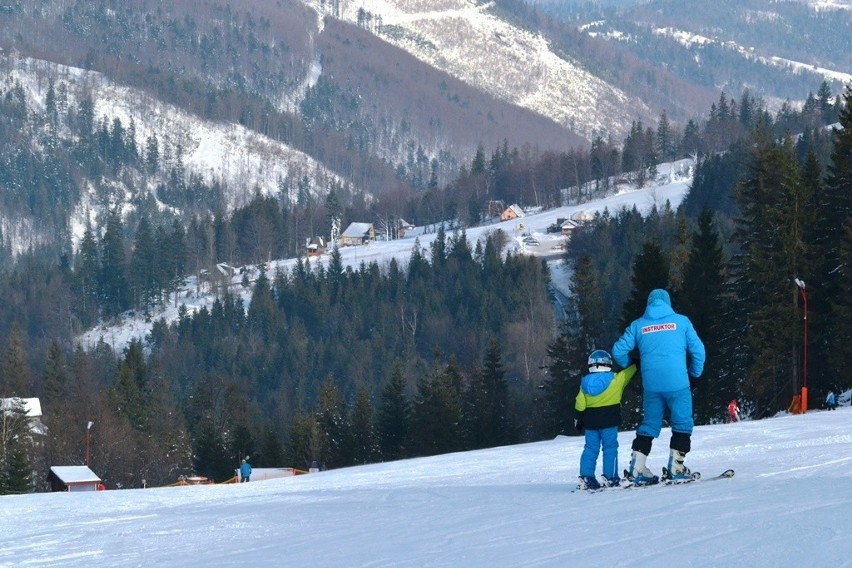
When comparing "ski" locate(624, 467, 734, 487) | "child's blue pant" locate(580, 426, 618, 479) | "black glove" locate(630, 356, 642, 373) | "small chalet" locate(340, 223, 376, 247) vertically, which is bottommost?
"ski" locate(624, 467, 734, 487)

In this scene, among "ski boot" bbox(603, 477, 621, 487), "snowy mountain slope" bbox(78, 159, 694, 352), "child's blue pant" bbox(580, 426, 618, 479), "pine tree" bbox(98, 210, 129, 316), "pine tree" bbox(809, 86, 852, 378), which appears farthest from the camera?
"pine tree" bbox(98, 210, 129, 316)

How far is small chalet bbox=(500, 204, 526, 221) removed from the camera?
169 meters

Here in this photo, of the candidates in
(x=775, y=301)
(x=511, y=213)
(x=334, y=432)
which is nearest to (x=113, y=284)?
(x=511, y=213)

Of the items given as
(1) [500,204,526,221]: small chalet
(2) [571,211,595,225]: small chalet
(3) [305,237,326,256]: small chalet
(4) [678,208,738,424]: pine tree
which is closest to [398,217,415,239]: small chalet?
(3) [305,237,326,256]: small chalet

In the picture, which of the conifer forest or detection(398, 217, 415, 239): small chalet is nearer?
the conifer forest

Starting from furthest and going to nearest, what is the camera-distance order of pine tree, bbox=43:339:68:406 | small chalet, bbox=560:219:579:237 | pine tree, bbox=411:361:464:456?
small chalet, bbox=560:219:579:237 < pine tree, bbox=43:339:68:406 < pine tree, bbox=411:361:464:456

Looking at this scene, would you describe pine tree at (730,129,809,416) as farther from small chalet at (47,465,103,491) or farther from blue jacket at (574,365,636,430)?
small chalet at (47,465,103,491)

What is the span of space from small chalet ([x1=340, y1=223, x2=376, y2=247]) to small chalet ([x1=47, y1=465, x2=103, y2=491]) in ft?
401

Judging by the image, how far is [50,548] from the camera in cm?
1231

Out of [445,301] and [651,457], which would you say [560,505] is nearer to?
[651,457]

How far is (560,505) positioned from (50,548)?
5.04 m

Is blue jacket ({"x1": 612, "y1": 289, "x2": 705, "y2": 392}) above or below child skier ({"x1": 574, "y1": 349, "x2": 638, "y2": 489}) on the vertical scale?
above

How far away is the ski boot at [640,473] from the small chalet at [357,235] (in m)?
160

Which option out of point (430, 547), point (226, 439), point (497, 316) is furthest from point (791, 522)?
point (497, 316)
